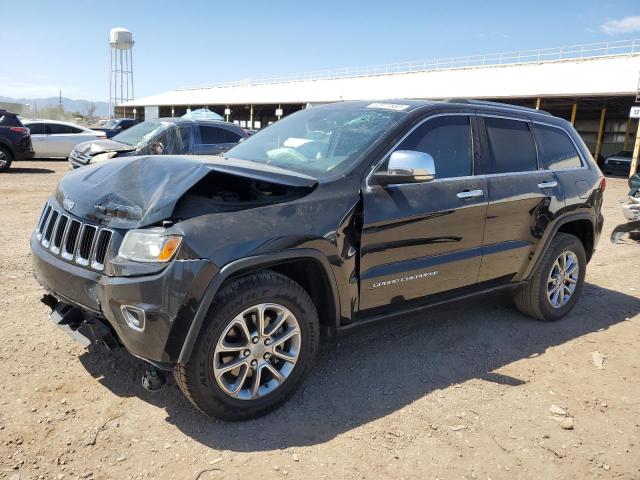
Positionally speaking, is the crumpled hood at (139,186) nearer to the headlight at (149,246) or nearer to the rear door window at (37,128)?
the headlight at (149,246)

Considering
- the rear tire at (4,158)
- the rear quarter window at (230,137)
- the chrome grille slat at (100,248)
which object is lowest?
the rear tire at (4,158)

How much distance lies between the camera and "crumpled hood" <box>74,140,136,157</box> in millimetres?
10299

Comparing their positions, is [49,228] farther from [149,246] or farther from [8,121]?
[8,121]

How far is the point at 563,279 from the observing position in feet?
16.1

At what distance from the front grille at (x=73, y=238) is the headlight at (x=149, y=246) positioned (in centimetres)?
15

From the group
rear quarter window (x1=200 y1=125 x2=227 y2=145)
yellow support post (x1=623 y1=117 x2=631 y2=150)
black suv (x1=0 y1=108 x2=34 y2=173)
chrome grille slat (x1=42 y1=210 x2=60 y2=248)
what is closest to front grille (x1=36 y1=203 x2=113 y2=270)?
chrome grille slat (x1=42 y1=210 x2=60 y2=248)

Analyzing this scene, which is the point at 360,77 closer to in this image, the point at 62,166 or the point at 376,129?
the point at 62,166

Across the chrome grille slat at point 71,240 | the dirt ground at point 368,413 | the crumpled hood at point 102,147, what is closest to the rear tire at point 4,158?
the crumpled hood at point 102,147

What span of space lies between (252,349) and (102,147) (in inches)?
364

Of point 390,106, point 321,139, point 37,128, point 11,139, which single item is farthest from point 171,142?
point 37,128

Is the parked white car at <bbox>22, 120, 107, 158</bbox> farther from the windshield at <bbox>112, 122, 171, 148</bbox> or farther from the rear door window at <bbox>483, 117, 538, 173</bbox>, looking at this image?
the rear door window at <bbox>483, 117, 538, 173</bbox>

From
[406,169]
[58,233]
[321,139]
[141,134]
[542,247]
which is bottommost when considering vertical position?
[542,247]

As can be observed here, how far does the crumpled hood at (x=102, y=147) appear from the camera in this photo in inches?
405

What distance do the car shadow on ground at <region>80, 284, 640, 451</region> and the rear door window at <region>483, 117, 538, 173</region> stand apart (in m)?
1.20
